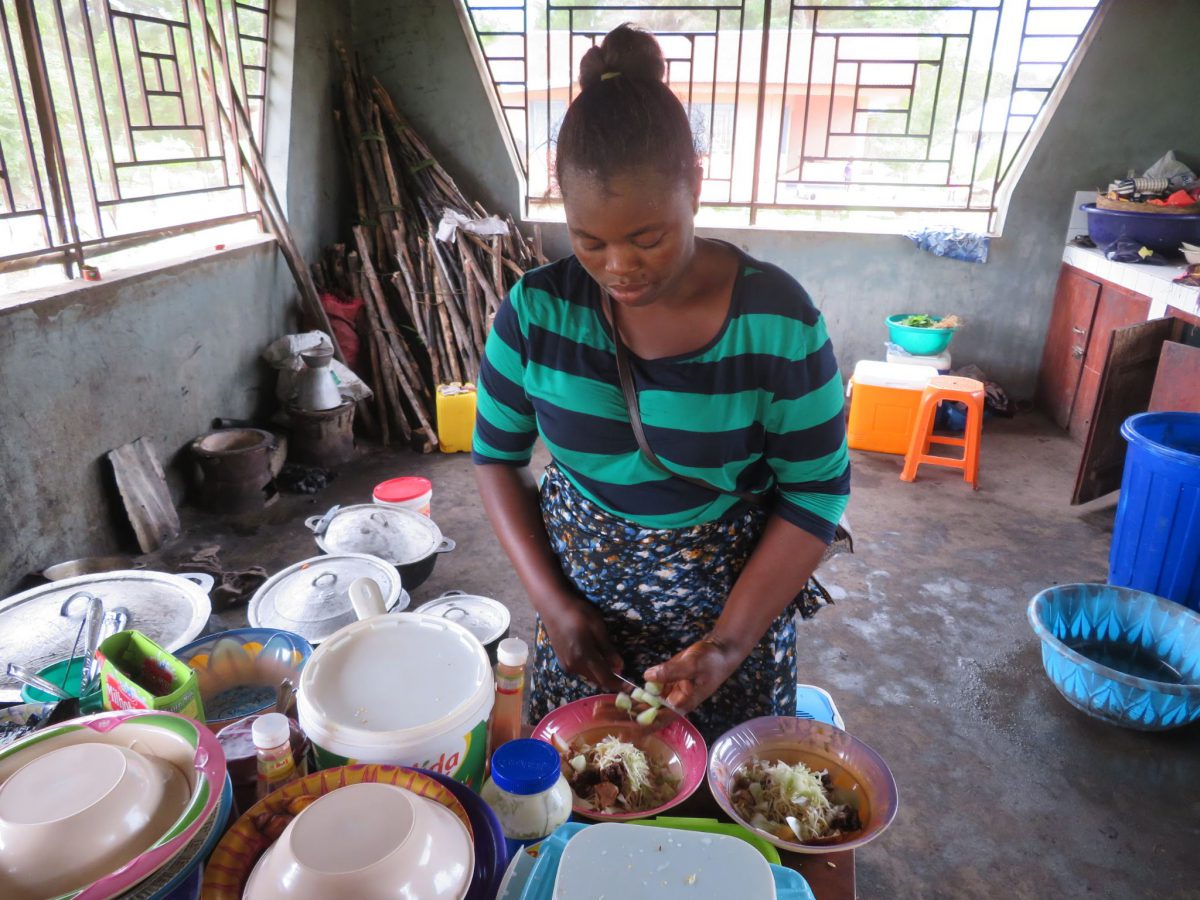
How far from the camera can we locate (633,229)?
1090 millimetres

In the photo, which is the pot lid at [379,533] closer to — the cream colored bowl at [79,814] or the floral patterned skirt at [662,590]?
the floral patterned skirt at [662,590]

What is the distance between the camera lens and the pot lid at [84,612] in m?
1.59

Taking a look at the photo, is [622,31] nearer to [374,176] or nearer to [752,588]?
[752,588]

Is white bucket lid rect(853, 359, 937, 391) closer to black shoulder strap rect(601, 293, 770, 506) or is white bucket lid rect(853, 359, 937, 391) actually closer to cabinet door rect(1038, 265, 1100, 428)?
cabinet door rect(1038, 265, 1100, 428)

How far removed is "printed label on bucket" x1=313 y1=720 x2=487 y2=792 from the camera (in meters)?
0.87

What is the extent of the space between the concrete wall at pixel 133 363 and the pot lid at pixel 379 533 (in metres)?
1.26

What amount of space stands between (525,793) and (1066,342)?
624cm

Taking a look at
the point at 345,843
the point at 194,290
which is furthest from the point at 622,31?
the point at 194,290

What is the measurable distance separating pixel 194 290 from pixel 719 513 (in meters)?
4.05

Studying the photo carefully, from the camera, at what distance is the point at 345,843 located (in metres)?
0.69

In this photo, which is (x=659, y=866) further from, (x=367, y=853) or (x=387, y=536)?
(x=387, y=536)

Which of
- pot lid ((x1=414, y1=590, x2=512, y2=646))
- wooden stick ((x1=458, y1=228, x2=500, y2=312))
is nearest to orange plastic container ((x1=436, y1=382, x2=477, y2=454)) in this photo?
wooden stick ((x1=458, y1=228, x2=500, y2=312))

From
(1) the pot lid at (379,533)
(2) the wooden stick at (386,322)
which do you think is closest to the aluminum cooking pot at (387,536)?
(1) the pot lid at (379,533)

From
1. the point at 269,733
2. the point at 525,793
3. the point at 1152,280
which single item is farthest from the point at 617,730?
the point at 1152,280
